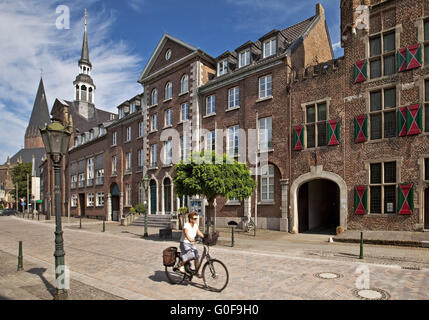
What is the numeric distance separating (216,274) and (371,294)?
3284 mm

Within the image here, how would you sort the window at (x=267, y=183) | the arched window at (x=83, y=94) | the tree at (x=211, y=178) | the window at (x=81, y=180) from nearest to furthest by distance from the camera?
the tree at (x=211, y=178), the window at (x=267, y=183), the window at (x=81, y=180), the arched window at (x=83, y=94)

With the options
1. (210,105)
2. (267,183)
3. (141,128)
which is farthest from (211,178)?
(141,128)

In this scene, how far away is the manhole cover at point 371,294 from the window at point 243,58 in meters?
18.3

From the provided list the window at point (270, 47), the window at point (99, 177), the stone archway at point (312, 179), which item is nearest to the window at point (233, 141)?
the stone archway at point (312, 179)

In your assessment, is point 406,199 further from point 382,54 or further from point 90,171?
point 90,171

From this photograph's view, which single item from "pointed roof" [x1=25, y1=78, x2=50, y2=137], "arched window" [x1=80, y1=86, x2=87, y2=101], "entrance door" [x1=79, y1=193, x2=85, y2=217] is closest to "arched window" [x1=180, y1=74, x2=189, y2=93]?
"entrance door" [x1=79, y1=193, x2=85, y2=217]

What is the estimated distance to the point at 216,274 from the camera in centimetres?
659

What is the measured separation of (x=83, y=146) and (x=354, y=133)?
36452 mm

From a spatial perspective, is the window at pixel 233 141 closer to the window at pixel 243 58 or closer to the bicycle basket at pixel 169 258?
the window at pixel 243 58

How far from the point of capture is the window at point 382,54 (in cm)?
1525

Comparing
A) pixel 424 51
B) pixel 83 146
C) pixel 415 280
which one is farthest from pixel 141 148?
pixel 415 280

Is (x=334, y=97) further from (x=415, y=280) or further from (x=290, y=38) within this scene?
(x=415, y=280)

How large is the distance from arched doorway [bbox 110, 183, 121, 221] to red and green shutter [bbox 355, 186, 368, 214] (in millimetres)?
25530

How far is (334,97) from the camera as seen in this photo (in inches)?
664
